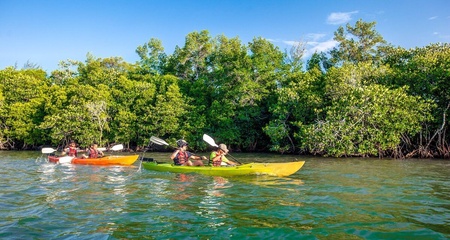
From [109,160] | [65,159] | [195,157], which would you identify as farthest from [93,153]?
[195,157]

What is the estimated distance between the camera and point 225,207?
263 inches

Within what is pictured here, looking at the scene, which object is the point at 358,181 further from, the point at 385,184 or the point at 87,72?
the point at 87,72

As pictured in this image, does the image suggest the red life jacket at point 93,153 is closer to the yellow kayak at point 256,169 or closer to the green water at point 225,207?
the green water at point 225,207

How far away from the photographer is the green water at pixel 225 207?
510cm

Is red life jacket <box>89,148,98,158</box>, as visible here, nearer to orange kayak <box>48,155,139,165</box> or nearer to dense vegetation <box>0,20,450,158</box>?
orange kayak <box>48,155,139,165</box>

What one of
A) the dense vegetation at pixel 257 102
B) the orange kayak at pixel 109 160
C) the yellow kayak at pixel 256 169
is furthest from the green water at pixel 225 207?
the dense vegetation at pixel 257 102

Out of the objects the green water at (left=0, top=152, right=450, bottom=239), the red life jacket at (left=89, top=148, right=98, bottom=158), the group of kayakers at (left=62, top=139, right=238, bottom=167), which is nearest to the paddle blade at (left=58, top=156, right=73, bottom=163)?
the red life jacket at (left=89, top=148, right=98, bottom=158)

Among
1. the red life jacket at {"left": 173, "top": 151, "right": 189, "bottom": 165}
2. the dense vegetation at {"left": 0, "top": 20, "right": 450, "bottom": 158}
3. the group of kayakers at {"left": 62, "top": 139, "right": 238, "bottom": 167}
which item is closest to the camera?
the group of kayakers at {"left": 62, "top": 139, "right": 238, "bottom": 167}

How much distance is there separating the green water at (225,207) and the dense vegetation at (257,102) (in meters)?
7.57

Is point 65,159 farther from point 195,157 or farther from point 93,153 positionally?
point 195,157

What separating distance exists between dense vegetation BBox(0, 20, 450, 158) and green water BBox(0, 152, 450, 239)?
7568 millimetres

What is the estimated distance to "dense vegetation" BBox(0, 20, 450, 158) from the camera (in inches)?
698

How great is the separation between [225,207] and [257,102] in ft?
60.2

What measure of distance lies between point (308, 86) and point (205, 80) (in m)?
8.87
